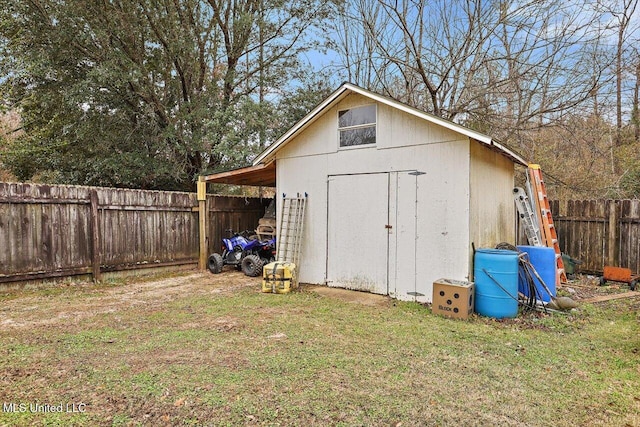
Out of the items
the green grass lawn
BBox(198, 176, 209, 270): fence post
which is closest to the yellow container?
the green grass lawn

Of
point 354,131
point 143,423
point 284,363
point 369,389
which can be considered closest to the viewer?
point 143,423

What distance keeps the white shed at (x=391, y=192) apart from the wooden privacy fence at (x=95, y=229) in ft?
8.18

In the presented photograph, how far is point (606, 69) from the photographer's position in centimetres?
920

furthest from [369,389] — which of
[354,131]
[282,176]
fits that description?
[282,176]

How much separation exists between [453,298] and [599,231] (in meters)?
4.74

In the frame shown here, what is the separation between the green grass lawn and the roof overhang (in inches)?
145

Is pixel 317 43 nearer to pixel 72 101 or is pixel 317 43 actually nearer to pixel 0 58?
pixel 72 101

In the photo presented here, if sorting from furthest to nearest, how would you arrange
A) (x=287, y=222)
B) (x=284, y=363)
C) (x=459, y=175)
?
1. (x=287, y=222)
2. (x=459, y=175)
3. (x=284, y=363)

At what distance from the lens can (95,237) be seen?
22.7 feet

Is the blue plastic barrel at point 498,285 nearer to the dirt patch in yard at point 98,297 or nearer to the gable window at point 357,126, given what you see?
the gable window at point 357,126

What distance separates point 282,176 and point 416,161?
9.66ft

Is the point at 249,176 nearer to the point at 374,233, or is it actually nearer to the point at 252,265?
the point at 252,265

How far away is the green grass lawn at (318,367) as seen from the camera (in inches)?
103

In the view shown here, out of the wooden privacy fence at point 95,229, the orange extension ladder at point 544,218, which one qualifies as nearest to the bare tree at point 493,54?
the orange extension ladder at point 544,218
